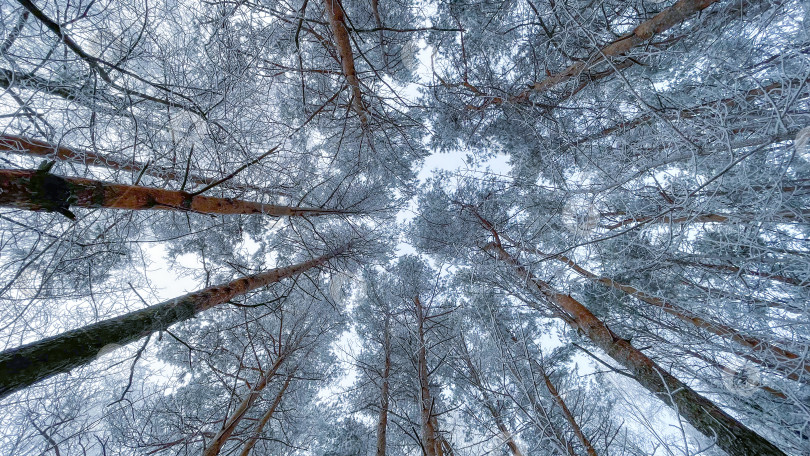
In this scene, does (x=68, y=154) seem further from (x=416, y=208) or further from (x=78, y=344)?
(x=416, y=208)

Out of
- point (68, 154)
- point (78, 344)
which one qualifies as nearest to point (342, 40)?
point (78, 344)

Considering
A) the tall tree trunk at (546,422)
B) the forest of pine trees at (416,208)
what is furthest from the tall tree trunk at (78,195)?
the tall tree trunk at (546,422)

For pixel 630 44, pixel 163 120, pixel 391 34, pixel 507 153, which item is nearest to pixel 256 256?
pixel 163 120

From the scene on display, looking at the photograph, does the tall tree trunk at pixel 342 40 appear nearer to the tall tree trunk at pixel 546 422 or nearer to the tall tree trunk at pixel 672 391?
the tall tree trunk at pixel 672 391

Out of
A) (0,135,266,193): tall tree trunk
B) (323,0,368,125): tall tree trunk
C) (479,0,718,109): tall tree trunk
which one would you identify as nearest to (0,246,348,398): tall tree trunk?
(0,135,266,193): tall tree trunk

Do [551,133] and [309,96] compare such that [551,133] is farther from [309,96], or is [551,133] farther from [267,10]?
[267,10]

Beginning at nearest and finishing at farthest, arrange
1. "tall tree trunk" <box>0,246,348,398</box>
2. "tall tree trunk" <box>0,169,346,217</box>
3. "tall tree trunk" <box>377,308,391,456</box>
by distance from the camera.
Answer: "tall tree trunk" <box>0,246,348,398</box> → "tall tree trunk" <box>0,169,346,217</box> → "tall tree trunk" <box>377,308,391,456</box>

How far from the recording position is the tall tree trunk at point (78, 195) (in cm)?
167

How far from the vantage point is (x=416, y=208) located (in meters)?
8.59

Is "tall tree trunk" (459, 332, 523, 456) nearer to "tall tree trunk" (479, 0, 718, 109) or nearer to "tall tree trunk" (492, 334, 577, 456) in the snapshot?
"tall tree trunk" (492, 334, 577, 456)

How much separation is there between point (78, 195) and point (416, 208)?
7088mm

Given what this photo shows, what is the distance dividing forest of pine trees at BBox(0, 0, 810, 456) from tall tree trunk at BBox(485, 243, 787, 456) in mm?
27

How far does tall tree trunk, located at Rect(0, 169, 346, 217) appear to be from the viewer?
1673 mm

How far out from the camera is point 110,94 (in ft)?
11.1
